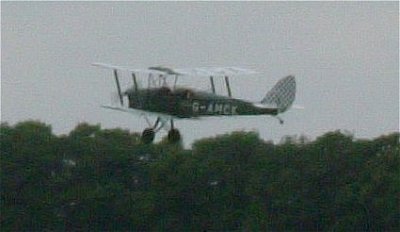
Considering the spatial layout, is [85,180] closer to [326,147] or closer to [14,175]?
[14,175]

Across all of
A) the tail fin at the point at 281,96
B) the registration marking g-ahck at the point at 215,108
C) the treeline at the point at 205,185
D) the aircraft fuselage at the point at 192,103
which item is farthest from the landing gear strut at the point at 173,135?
the treeline at the point at 205,185

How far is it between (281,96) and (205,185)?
135 feet

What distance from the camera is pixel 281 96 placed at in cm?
9175

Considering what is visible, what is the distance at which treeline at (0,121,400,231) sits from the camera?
12925 cm

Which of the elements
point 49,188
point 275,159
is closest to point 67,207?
point 49,188

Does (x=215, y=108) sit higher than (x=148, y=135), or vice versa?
(x=215, y=108)

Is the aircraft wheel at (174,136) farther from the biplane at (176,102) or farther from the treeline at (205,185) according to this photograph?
the treeline at (205,185)

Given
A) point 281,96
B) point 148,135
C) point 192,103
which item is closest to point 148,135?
point 148,135

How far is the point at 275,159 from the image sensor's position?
13325cm

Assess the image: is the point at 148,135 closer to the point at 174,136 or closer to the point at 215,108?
the point at 174,136

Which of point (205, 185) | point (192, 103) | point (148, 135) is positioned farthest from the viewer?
point (205, 185)

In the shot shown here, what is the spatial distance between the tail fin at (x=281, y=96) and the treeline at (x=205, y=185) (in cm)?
3465

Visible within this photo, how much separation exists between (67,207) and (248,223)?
34.8 ft

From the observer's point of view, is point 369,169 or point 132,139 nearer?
point 369,169
